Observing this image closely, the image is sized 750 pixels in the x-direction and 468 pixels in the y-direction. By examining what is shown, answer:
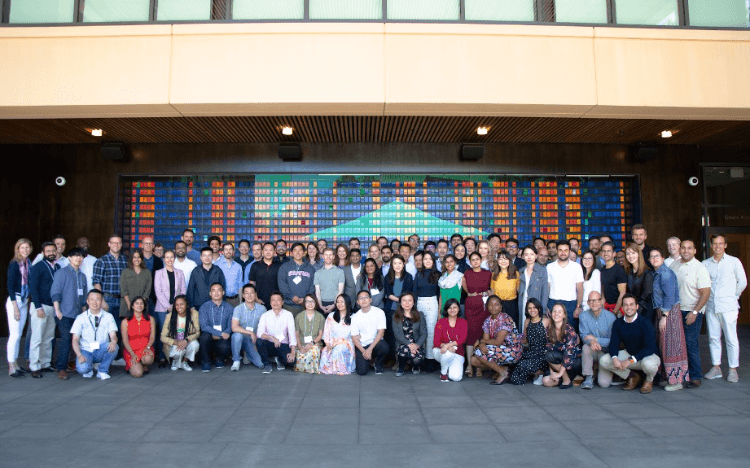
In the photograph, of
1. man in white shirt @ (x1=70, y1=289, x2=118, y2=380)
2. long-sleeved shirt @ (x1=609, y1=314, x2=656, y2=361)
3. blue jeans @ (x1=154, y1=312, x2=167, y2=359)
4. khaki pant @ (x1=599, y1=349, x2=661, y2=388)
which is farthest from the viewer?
blue jeans @ (x1=154, y1=312, x2=167, y2=359)

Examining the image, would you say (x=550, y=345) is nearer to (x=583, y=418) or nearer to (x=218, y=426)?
(x=583, y=418)

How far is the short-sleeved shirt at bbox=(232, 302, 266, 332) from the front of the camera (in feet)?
23.9

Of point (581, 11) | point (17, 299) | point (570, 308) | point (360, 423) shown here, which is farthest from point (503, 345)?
point (17, 299)

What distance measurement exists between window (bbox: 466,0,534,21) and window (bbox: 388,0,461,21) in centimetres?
19

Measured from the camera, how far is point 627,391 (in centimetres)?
583

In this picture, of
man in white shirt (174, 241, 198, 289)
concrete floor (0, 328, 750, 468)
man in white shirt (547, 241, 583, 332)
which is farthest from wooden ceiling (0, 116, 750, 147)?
concrete floor (0, 328, 750, 468)

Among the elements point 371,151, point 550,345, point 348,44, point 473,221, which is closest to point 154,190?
point 371,151

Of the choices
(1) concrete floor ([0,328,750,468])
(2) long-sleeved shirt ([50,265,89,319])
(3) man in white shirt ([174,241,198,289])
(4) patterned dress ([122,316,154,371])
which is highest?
(3) man in white shirt ([174,241,198,289])

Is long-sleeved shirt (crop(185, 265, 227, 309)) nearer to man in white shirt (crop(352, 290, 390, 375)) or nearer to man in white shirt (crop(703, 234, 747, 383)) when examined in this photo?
man in white shirt (crop(352, 290, 390, 375))

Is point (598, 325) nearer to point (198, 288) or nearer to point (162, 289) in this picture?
point (198, 288)

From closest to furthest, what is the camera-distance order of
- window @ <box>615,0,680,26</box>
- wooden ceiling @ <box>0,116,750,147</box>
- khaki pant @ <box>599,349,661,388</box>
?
khaki pant @ <box>599,349,661,388</box> → window @ <box>615,0,680,26</box> → wooden ceiling @ <box>0,116,750,147</box>

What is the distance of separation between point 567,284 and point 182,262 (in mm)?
5138

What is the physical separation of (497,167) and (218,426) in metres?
7.03

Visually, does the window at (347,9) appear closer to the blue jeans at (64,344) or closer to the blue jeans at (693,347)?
the blue jeans at (64,344)
